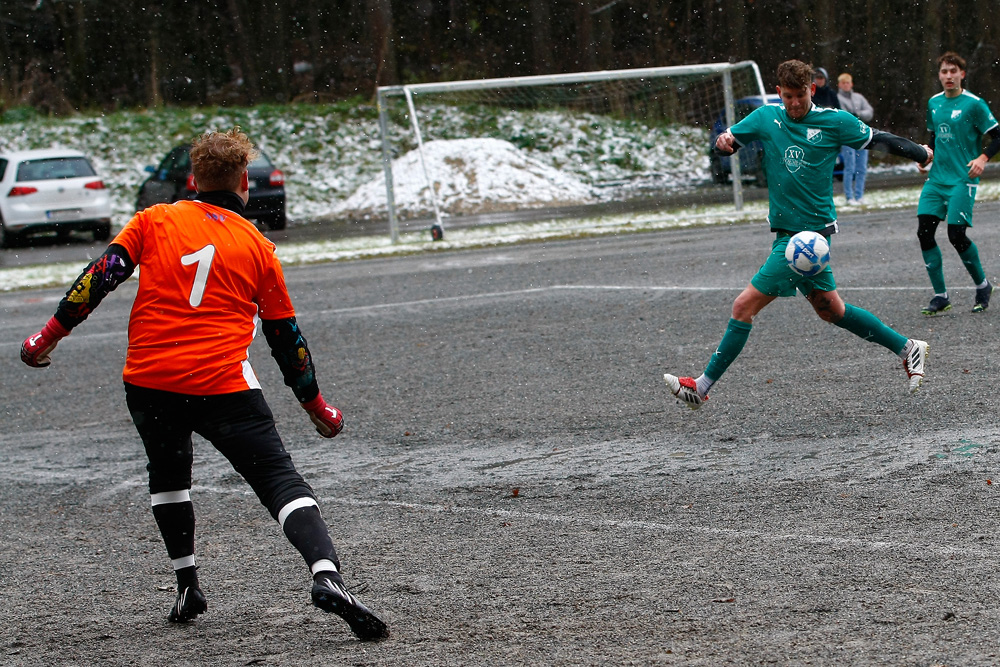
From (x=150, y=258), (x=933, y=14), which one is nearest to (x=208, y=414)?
(x=150, y=258)

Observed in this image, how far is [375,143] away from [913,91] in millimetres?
A: 15983

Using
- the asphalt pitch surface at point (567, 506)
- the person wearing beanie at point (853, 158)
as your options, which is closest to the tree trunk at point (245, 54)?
the person wearing beanie at point (853, 158)

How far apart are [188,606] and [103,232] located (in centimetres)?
1974

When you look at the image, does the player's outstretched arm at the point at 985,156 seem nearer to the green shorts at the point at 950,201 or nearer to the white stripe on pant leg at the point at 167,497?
the green shorts at the point at 950,201

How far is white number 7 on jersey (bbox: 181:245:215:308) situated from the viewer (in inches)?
152

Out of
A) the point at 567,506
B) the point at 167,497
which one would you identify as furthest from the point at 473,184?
the point at 167,497

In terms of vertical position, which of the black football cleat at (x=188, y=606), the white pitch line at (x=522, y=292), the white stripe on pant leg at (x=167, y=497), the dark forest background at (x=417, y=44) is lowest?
the white pitch line at (x=522, y=292)

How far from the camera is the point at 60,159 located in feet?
71.7

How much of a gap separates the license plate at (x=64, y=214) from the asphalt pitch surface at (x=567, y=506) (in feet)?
41.1

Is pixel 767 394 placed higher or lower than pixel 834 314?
lower

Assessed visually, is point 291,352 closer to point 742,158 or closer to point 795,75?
point 795,75

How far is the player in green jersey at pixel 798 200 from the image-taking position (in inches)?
258

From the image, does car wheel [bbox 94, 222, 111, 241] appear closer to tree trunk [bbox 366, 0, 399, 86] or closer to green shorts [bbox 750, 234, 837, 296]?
tree trunk [bbox 366, 0, 399, 86]

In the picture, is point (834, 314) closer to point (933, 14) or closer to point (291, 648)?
point (291, 648)
